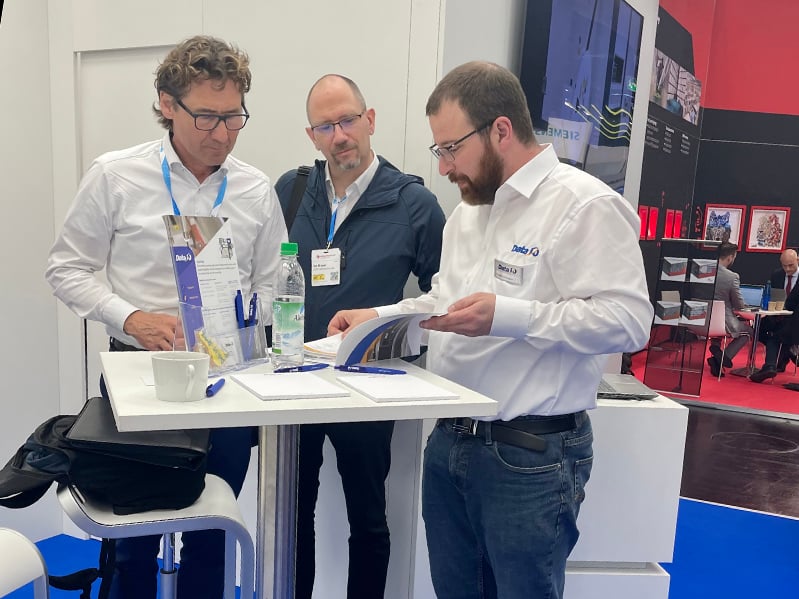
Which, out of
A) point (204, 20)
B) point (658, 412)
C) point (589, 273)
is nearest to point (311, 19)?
point (204, 20)

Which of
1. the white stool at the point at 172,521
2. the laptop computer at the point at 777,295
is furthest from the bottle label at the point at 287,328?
the laptop computer at the point at 777,295

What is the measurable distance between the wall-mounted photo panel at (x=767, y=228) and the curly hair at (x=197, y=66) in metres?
8.31

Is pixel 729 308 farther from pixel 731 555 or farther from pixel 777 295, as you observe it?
pixel 731 555

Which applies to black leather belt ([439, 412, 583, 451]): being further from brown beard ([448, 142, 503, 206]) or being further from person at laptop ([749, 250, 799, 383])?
person at laptop ([749, 250, 799, 383])

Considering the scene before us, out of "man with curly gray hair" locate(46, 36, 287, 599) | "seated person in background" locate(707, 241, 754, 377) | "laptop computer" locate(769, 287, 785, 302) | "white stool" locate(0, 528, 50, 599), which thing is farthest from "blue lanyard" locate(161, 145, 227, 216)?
"laptop computer" locate(769, 287, 785, 302)

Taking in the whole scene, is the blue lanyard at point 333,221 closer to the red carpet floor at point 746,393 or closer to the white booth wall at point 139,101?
the white booth wall at point 139,101

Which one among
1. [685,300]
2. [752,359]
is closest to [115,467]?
[685,300]

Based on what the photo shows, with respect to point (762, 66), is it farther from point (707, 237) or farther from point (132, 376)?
point (132, 376)

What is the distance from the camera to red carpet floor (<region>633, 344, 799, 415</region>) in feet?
22.1

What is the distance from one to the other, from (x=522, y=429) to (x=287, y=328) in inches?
21.5

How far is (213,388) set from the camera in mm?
1228

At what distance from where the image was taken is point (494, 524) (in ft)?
5.08

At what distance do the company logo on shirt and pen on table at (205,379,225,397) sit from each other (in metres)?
0.69

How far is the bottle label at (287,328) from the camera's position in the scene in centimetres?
150
